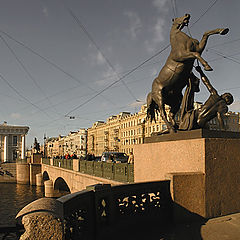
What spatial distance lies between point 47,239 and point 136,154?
4001 millimetres

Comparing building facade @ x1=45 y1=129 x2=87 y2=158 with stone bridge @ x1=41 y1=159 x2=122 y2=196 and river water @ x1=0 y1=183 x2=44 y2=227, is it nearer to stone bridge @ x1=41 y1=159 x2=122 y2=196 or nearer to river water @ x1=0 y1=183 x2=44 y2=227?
river water @ x1=0 y1=183 x2=44 y2=227

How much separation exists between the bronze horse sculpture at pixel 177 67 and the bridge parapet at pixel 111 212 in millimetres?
1717

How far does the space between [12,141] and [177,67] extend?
79.4 meters

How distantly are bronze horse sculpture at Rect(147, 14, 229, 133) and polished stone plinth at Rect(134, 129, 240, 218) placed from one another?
0.80 m

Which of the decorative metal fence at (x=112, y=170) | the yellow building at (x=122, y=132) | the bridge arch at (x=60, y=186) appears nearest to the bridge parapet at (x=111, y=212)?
the decorative metal fence at (x=112, y=170)

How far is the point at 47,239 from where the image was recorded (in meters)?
2.08

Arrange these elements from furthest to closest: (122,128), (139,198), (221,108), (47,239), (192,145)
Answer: (122,128) < (221,108) < (192,145) < (139,198) < (47,239)

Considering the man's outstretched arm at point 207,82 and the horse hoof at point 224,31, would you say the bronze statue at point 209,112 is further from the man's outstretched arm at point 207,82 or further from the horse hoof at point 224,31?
the horse hoof at point 224,31

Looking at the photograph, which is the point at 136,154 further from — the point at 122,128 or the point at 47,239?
the point at 122,128


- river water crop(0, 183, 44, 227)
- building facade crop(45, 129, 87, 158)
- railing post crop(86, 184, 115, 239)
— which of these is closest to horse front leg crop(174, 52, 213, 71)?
railing post crop(86, 184, 115, 239)

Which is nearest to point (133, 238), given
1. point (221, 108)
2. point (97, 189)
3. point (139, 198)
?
point (139, 198)

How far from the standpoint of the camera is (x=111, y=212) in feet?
12.0

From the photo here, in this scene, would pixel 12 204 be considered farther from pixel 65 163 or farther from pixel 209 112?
pixel 209 112

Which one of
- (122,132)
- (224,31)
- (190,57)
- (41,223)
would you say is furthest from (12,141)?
(41,223)
